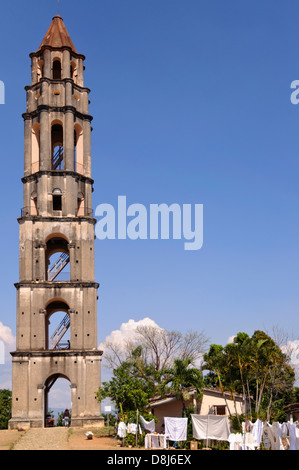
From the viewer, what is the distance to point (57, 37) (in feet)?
202

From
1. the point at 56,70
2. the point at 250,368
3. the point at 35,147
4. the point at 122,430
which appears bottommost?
the point at 122,430

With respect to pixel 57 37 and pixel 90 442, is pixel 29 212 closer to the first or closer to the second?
pixel 57 37

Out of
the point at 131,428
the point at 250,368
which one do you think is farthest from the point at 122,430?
the point at 250,368

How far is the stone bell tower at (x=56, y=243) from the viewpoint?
167ft

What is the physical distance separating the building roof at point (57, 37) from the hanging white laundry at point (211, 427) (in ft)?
127

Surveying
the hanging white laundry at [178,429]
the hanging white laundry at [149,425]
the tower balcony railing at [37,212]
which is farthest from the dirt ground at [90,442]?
the tower balcony railing at [37,212]

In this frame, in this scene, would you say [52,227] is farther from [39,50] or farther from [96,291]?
[39,50]

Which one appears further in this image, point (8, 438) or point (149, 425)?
point (8, 438)

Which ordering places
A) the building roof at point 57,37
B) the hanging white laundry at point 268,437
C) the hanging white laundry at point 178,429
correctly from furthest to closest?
the building roof at point 57,37 < the hanging white laundry at point 178,429 < the hanging white laundry at point 268,437

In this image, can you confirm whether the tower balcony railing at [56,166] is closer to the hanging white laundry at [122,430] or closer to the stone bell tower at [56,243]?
the stone bell tower at [56,243]

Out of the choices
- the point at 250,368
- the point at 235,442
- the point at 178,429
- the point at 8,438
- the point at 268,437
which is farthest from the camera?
the point at 250,368

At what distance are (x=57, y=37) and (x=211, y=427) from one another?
41.4 metres

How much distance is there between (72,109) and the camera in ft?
189
